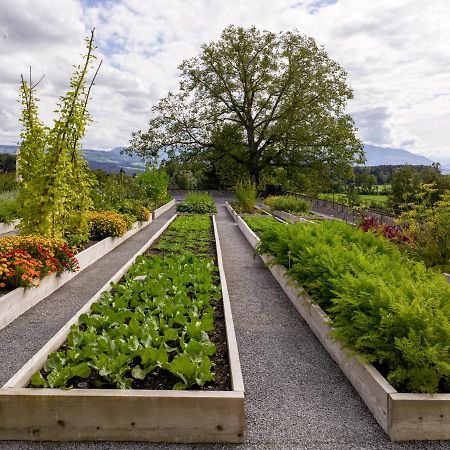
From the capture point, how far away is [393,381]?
3164 millimetres

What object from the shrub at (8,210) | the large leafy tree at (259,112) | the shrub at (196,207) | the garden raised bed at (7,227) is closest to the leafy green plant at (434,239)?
the shrub at (8,210)

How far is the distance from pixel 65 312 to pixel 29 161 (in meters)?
3.67

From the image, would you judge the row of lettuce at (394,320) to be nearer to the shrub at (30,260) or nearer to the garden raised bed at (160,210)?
the shrub at (30,260)

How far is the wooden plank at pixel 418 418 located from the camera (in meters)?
2.92

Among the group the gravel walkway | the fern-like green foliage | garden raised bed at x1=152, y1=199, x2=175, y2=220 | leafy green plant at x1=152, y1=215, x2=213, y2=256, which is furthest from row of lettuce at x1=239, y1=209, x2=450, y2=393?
garden raised bed at x1=152, y1=199, x2=175, y2=220

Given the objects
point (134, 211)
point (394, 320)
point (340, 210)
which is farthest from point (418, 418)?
point (340, 210)

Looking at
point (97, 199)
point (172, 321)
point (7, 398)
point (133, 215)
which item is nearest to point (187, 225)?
point (133, 215)

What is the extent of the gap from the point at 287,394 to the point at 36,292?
3886 mm

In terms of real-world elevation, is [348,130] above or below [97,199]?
above

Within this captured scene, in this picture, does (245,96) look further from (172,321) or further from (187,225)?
(172,321)

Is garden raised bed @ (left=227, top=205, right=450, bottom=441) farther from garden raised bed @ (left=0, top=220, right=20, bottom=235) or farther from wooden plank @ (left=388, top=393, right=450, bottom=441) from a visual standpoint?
garden raised bed @ (left=0, top=220, right=20, bottom=235)

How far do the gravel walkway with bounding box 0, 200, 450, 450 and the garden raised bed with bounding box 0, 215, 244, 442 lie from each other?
62 millimetres

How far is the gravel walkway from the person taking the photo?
113 inches

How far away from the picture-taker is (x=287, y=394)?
354 centimetres
